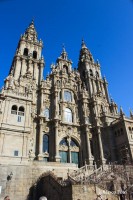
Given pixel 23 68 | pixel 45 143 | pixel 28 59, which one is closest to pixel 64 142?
pixel 45 143

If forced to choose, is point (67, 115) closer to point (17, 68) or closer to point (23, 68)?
point (23, 68)

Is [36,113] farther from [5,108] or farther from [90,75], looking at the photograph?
[90,75]

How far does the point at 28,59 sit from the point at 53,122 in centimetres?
1526

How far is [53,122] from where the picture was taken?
111 feet

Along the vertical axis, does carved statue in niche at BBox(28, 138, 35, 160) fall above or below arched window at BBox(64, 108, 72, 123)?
below

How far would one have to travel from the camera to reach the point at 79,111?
39625 mm

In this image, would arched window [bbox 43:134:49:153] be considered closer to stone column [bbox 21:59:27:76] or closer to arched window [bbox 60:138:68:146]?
arched window [bbox 60:138:68:146]

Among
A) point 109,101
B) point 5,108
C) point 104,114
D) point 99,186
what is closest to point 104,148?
point 104,114

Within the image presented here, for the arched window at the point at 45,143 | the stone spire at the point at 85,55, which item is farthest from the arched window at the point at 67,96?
the stone spire at the point at 85,55

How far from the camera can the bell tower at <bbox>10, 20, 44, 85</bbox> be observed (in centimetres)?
3755

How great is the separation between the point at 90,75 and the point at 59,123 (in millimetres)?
18821

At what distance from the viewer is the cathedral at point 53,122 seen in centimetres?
2405

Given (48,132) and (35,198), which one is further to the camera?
(48,132)

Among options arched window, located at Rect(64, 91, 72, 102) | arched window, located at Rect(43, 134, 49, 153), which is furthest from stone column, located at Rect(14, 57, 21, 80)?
arched window, located at Rect(43, 134, 49, 153)
